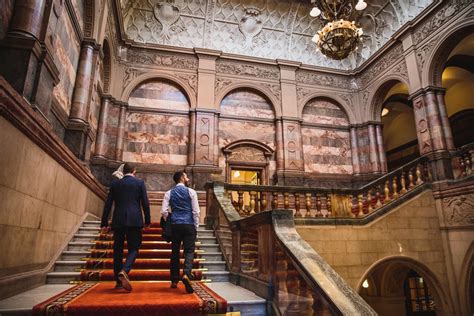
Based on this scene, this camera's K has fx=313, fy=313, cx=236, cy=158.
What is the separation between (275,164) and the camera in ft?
40.9

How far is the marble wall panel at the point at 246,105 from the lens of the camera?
1255cm

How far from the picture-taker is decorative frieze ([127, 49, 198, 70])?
1205 centimetres

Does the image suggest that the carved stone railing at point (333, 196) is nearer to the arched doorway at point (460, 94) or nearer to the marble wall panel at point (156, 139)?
the marble wall panel at point (156, 139)

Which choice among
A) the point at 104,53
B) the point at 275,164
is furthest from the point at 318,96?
the point at 104,53

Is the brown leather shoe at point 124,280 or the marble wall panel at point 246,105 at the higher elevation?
the marble wall panel at point 246,105

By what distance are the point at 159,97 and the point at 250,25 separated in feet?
16.9

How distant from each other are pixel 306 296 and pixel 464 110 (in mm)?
14072

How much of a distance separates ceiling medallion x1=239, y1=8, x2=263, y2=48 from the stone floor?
11.2 m

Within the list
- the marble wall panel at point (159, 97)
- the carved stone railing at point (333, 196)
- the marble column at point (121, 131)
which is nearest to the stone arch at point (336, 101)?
the carved stone railing at point (333, 196)

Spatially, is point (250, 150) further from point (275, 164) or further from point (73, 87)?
point (73, 87)

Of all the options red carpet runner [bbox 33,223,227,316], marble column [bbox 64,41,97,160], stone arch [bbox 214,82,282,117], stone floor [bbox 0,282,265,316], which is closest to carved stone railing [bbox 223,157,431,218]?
red carpet runner [bbox 33,223,227,316]

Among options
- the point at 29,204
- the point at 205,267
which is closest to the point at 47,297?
the point at 29,204

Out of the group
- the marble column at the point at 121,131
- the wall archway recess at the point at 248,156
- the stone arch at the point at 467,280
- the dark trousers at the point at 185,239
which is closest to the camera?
the dark trousers at the point at 185,239

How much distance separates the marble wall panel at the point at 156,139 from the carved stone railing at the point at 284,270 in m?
6.15
